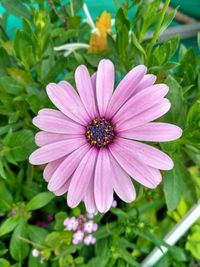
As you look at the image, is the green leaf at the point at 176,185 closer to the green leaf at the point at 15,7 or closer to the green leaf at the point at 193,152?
the green leaf at the point at 193,152

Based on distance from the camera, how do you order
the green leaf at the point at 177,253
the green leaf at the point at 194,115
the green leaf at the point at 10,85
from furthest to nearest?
the green leaf at the point at 177,253
the green leaf at the point at 10,85
the green leaf at the point at 194,115

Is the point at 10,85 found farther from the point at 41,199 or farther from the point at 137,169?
the point at 137,169

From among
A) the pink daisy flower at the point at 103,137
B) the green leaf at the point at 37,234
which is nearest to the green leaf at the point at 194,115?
the pink daisy flower at the point at 103,137

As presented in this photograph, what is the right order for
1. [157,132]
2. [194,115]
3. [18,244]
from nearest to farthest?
1. [157,132]
2. [194,115]
3. [18,244]

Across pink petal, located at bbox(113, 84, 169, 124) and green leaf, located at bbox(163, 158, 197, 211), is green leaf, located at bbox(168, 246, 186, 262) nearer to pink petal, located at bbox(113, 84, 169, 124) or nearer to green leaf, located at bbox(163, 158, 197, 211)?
green leaf, located at bbox(163, 158, 197, 211)

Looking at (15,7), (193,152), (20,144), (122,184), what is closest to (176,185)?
(193,152)

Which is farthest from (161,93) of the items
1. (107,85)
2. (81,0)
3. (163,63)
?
(81,0)
